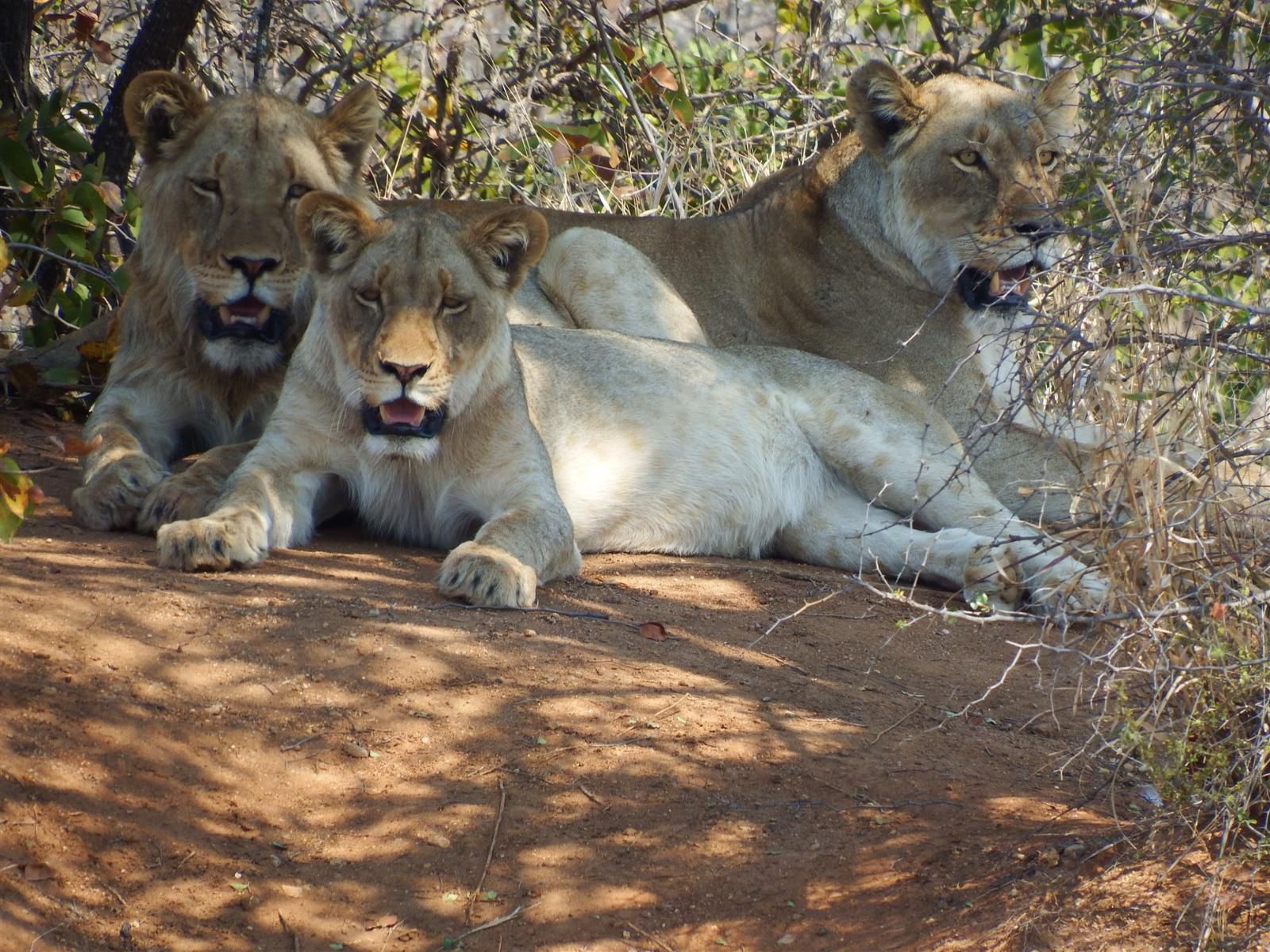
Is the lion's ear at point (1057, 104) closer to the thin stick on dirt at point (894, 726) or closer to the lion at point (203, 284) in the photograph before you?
the lion at point (203, 284)

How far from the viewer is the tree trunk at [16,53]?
20.5 ft

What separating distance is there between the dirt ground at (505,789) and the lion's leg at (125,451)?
0.34 meters

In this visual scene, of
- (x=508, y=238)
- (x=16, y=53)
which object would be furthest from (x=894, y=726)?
(x=16, y=53)

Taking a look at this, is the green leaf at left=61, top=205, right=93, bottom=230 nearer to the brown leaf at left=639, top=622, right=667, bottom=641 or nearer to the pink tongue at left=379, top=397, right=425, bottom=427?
the pink tongue at left=379, top=397, right=425, bottom=427

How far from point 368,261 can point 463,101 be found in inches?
151

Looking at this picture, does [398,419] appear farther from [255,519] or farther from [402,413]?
[255,519]

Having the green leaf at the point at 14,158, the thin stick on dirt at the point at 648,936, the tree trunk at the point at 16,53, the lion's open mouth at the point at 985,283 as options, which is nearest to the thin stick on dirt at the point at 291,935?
the thin stick on dirt at the point at 648,936

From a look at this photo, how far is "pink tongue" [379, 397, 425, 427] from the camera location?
4.47 meters

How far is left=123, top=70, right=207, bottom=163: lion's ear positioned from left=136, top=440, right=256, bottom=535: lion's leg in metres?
1.08

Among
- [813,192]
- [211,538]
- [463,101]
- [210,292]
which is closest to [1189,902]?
[211,538]

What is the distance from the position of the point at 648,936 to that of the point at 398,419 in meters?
1.96

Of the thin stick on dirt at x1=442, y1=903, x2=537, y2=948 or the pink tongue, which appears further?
the pink tongue

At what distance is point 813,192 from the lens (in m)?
6.39

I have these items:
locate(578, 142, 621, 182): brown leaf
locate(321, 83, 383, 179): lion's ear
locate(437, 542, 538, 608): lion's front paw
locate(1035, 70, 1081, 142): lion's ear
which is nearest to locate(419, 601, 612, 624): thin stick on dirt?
locate(437, 542, 538, 608): lion's front paw
